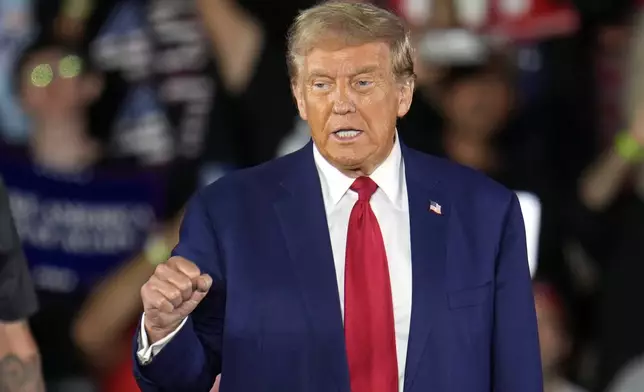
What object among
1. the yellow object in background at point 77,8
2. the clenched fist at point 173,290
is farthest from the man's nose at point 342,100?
the yellow object in background at point 77,8

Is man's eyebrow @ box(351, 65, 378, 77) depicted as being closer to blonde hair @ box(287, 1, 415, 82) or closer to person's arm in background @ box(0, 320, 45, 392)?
blonde hair @ box(287, 1, 415, 82)

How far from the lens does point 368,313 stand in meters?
1.99

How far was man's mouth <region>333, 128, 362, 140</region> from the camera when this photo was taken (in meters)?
2.01

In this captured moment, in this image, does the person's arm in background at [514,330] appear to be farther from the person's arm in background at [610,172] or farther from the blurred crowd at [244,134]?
the person's arm in background at [610,172]

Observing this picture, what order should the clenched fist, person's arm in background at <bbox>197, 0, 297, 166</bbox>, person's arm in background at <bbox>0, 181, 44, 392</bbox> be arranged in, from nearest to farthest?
1. the clenched fist
2. person's arm in background at <bbox>0, 181, 44, 392</bbox>
3. person's arm in background at <bbox>197, 0, 297, 166</bbox>

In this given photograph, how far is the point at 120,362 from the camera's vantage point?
4105mm

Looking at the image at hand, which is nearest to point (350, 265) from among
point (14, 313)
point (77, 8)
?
point (14, 313)

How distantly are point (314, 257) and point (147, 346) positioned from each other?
0.29m

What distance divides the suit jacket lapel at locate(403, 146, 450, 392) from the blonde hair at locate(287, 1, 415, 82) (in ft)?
0.59

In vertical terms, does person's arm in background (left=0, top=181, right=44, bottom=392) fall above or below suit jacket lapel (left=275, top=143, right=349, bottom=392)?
below

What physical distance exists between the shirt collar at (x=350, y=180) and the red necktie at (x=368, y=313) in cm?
6

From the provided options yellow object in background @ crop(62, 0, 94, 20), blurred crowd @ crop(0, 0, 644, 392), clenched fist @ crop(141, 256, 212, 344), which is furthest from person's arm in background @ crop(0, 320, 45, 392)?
yellow object in background @ crop(62, 0, 94, 20)

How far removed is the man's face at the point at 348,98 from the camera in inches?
78.6

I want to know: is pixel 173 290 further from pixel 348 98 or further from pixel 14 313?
pixel 14 313
